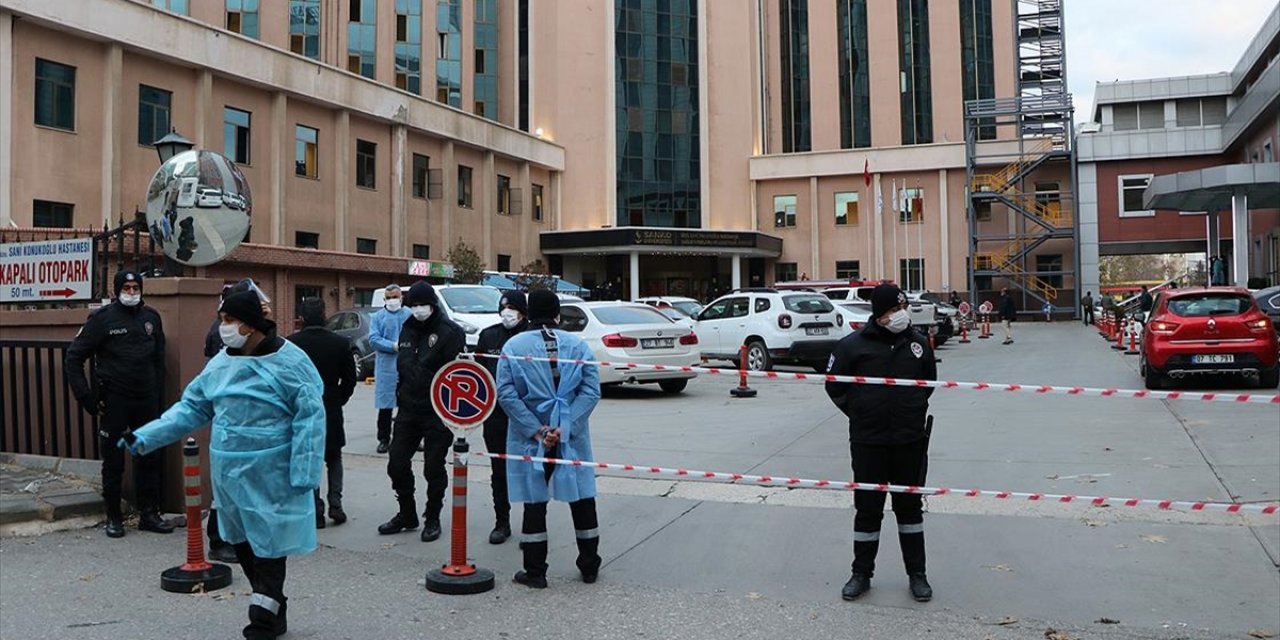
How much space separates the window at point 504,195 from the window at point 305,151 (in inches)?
465

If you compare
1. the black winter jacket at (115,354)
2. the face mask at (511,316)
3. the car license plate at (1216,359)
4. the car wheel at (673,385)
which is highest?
the face mask at (511,316)

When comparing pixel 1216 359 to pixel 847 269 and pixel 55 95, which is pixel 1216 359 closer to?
pixel 55 95

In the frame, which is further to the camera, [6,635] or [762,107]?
[762,107]

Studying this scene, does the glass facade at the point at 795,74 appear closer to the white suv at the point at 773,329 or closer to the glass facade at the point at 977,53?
the glass facade at the point at 977,53

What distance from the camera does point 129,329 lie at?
727 centimetres

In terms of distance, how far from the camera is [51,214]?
1032 inches

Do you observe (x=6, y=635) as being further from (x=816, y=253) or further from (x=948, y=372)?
(x=816, y=253)

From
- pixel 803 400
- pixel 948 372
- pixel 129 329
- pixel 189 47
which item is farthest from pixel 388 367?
pixel 189 47

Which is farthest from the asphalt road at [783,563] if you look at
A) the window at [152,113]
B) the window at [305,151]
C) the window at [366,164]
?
the window at [366,164]

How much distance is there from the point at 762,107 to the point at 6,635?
55.0 metres

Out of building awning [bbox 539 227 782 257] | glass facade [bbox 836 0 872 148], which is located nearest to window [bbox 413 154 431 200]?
building awning [bbox 539 227 782 257]

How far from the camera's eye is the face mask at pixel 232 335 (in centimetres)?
462

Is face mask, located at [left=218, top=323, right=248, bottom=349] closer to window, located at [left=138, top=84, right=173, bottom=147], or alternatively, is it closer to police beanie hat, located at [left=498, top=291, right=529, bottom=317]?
police beanie hat, located at [left=498, top=291, right=529, bottom=317]

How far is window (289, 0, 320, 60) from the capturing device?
36.5m
